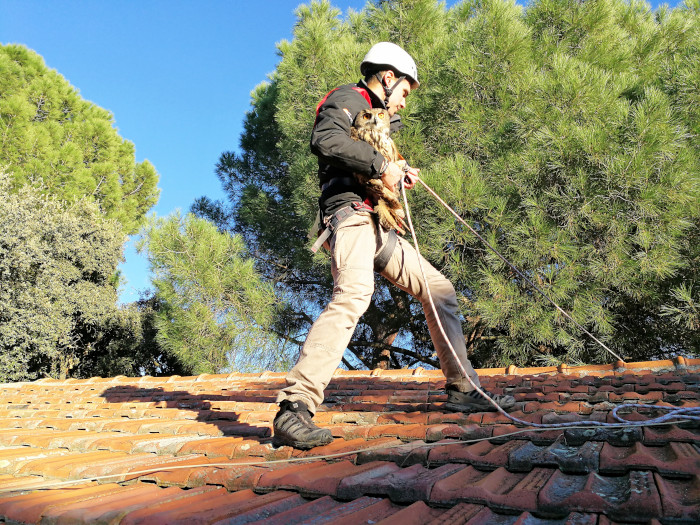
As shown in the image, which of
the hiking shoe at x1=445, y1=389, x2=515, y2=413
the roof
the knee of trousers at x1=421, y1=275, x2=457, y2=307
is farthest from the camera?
the knee of trousers at x1=421, y1=275, x2=457, y2=307

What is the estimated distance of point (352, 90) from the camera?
7.50ft

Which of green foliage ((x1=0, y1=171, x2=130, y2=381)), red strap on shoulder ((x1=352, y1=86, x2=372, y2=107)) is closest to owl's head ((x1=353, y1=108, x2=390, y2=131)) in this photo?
red strap on shoulder ((x1=352, y1=86, x2=372, y2=107))

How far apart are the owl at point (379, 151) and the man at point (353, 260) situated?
0.03 m

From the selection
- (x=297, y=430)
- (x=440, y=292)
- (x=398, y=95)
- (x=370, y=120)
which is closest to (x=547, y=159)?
(x=398, y=95)

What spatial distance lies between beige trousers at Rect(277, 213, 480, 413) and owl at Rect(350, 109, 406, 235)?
0.07 metres

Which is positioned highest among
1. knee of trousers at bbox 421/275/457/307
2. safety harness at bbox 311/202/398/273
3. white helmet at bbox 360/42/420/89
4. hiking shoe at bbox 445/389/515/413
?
white helmet at bbox 360/42/420/89

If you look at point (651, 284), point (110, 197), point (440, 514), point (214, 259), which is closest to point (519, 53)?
point (651, 284)

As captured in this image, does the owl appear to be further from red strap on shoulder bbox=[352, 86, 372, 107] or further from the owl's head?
red strap on shoulder bbox=[352, 86, 372, 107]

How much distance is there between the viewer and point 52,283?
1198 cm

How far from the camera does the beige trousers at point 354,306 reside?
1.93 metres

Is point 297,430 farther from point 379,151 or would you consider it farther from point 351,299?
point 379,151

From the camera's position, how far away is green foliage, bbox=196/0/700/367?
662 cm

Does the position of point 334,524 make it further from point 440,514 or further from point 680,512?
point 680,512

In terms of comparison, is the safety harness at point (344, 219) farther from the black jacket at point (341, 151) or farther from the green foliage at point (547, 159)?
the green foliage at point (547, 159)
